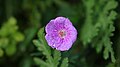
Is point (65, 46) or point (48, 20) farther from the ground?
point (48, 20)

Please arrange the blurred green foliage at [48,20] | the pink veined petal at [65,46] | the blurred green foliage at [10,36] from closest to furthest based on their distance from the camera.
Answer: the pink veined petal at [65,46], the blurred green foliage at [48,20], the blurred green foliage at [10,36]

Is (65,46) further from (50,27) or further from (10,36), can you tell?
(10,36)

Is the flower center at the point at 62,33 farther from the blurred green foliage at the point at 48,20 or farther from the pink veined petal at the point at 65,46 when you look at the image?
the blurred green foliage at the point at 48,20

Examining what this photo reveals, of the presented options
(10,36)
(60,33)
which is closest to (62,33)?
(60,33)

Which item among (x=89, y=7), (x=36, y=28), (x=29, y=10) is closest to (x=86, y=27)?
(x=89, y=7)

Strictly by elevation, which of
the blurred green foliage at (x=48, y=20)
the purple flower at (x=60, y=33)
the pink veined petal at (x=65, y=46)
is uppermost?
the blurred green foliage at (x=48, y=20)

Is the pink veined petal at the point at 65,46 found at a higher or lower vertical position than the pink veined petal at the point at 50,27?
lower

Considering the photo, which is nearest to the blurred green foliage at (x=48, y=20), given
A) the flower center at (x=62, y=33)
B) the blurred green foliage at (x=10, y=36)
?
the blurred green foliage at (x=10, y=36)
